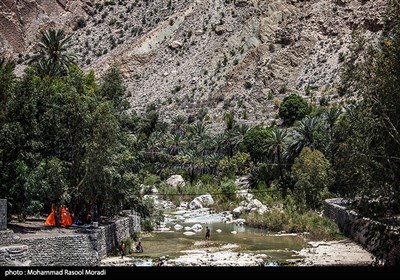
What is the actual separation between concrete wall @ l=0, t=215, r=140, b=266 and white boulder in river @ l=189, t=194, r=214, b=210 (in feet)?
86.0

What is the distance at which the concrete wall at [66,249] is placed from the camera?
2361 centimetres

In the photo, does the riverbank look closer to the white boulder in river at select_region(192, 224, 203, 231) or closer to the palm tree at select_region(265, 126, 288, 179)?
the white boulder in river at select_region(192, 224, 203, 231)

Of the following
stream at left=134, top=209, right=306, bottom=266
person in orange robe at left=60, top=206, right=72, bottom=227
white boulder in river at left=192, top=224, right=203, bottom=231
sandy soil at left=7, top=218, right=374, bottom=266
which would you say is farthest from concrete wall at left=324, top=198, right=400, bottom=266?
person in orange robe at left=60, top=206, right=72, bottom=227

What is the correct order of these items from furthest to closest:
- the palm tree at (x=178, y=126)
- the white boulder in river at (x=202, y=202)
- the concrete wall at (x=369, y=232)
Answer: the palm tree at (x=178, y=126), the white boulder in river at (x=202, y=202), the concrete wall at (x=369, y=232)

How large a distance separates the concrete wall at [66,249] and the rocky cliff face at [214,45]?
5328 cm

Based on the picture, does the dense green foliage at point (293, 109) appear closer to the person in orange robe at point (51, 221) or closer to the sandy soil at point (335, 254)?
the sandy soil at point (335, 254)

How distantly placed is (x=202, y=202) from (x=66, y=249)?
3398 centimetres

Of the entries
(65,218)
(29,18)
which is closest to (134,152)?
(65,218)

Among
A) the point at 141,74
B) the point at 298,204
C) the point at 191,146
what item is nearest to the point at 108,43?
the point at 141,74

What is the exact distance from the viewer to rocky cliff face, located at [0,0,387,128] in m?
87.2

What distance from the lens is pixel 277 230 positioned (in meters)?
44.7

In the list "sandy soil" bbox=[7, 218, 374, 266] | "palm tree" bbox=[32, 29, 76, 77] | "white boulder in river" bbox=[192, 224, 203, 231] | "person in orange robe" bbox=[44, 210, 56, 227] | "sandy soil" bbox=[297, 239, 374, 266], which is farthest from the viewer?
"palm tree" bbox=[32, 29, 76, 77]

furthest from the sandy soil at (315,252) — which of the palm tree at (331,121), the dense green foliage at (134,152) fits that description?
the palm tree at (331,121)
